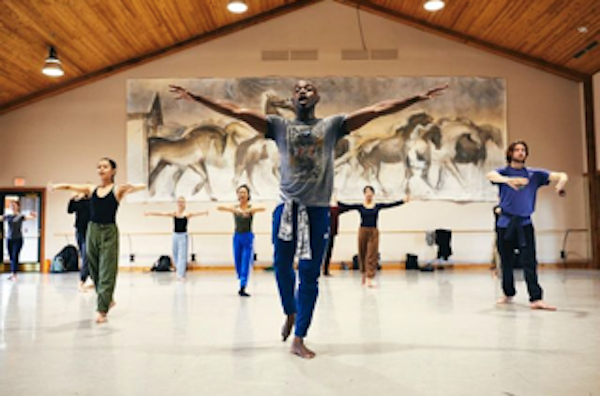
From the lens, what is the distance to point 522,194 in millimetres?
5477

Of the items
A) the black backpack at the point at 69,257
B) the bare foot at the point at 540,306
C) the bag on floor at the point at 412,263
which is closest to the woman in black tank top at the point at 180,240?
the black backpack at the point at 69,257

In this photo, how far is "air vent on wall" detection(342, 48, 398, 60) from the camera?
13.4 metres

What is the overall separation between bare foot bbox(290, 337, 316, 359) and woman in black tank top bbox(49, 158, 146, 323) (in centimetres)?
221

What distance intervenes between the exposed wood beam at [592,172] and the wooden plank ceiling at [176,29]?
19.1 inches

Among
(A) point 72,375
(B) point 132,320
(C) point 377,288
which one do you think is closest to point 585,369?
(A) point 72,375

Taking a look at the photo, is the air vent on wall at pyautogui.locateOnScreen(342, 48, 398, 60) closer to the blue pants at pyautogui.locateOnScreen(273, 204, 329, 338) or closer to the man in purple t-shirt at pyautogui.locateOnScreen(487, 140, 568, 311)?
the man in purple t-shirt at pyautogui.locateOnScreen(487, 140, 568, 311)

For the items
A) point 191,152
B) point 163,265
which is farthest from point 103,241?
point 191,152

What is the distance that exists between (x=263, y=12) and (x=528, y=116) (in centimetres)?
719

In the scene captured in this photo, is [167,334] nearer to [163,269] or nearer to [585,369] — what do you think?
[585,369]

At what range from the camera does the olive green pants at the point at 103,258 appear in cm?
490

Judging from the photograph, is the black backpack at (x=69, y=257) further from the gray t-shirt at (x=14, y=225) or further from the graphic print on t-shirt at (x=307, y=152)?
the graphic print on t-shirt at (x=307, y=152)

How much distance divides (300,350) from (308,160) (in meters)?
1.23

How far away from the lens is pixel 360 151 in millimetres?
13078

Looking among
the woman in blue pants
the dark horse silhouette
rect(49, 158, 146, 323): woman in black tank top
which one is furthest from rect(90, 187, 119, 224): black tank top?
the dark horse silhouette
